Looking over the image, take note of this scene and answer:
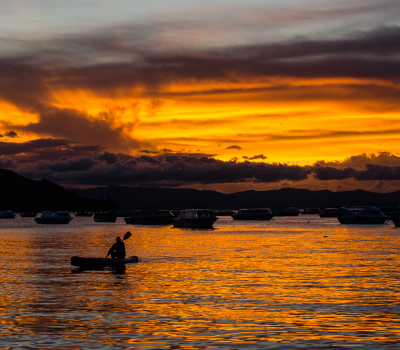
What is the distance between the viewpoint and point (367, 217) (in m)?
150

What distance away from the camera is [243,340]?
64.7 feet

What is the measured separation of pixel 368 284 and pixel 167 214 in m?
142

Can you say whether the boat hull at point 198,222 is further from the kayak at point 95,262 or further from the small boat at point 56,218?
the kayak at point 95,262

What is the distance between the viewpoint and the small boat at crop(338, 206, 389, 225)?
148 metres

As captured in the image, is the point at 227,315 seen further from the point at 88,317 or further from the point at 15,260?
the point at 15,260

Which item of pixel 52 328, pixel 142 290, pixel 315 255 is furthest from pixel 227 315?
pixel 315 255

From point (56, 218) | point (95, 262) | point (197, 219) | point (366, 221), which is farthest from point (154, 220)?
point (95, 262)

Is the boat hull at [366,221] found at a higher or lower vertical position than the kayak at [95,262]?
higher

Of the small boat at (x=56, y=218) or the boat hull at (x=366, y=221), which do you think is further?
the small boat at (x=56, y=218)

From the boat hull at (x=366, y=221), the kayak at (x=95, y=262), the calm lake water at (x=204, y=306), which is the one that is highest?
the boat hull at (x=366, y=221)

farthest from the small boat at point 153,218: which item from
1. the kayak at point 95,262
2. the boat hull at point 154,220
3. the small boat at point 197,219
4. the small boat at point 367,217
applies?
the kayak at point 95,262

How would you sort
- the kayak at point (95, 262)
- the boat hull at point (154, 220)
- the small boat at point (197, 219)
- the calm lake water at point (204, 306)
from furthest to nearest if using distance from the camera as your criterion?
the boat hull at point (154, 220) < the small boat at point (197, 219) < the kayak at point (95, 262) < the calm lake water at point (204, 306)

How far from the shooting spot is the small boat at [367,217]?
5822 inches

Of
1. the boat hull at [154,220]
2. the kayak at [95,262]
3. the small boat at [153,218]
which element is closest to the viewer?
the kayak at [95,262]
